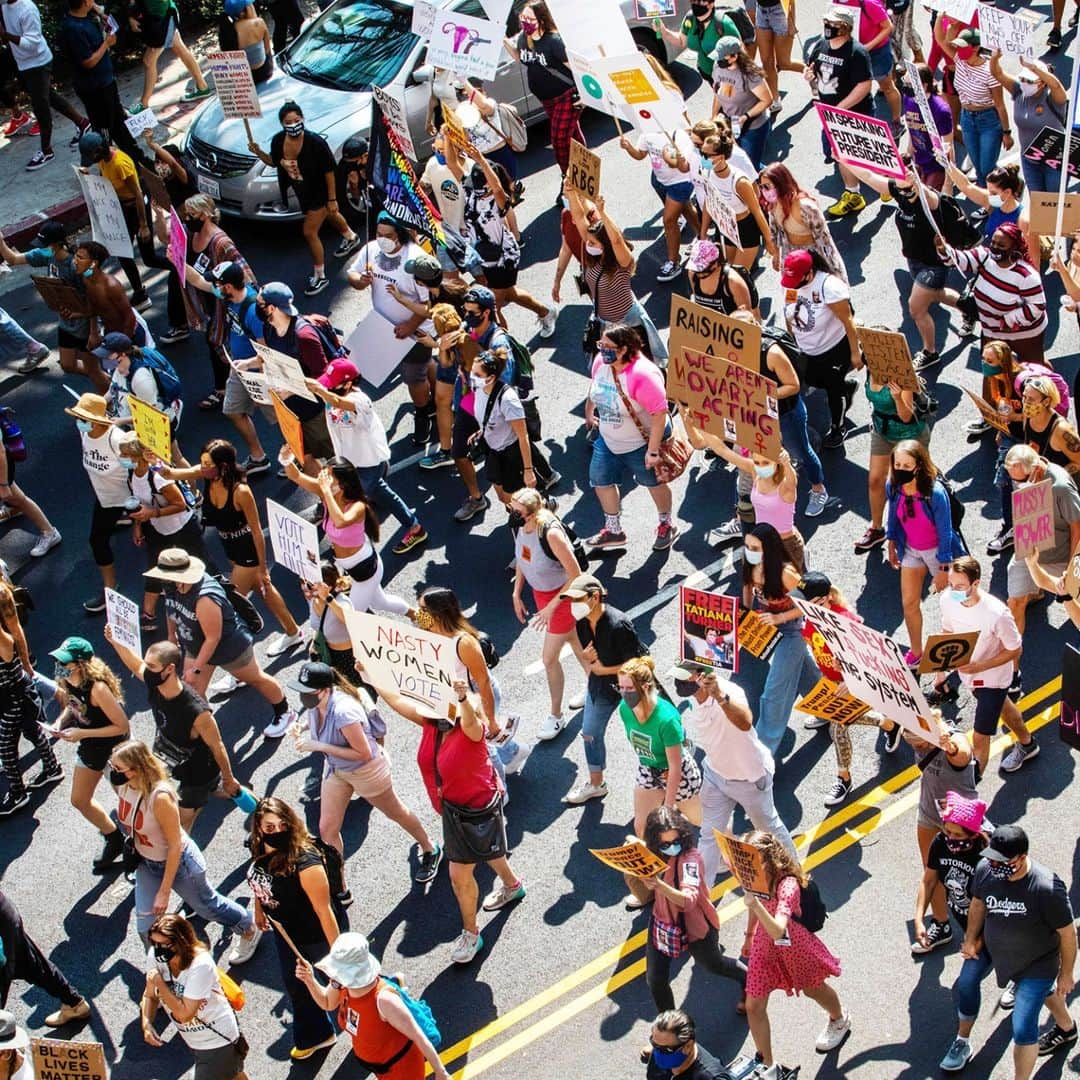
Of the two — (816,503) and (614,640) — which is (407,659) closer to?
(614,640)

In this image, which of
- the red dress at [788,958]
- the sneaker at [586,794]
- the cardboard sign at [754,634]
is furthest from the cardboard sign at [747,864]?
the sneaker at [586,794]

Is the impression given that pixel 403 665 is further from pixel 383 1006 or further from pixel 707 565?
pixel 707 565

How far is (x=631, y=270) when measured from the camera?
1355 cm

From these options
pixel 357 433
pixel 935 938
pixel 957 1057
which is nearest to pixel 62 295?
pixel 357 433

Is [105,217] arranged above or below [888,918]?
above

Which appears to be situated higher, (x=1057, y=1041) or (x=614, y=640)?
(x=614, y=640)

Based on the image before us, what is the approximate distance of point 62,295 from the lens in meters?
14.5

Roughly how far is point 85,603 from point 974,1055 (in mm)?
7862

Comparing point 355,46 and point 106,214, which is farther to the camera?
point 355,46

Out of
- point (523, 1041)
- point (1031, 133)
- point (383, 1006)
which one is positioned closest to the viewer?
point (383, 1006)

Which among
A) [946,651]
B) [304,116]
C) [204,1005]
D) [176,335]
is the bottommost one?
[176,335]

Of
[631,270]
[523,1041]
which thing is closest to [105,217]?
[631,270]

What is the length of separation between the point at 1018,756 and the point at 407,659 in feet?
12.1

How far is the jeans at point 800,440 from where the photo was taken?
1231 centimetres
